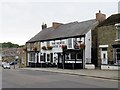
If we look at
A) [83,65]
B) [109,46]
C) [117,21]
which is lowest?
[83,65]

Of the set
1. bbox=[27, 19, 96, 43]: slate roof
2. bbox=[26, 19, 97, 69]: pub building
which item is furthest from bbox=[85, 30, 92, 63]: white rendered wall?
bbox=[27, 19, 96, 43]: slate roof

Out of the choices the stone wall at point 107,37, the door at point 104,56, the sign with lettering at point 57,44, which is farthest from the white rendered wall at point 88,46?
the sign with lettering at point 57,44

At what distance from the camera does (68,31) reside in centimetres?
4475

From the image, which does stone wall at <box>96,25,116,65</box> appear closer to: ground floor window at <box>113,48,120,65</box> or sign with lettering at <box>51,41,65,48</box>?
ground floor window at <box>113,48,120,65</box>

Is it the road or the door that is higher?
the door

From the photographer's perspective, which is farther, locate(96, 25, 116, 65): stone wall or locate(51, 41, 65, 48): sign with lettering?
locate(51, 41, 65, 48): sign with lettering

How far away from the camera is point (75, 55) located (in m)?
38.4

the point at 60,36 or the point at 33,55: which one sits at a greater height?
the point at 60,36

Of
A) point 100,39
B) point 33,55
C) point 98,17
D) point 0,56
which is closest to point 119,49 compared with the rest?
point 100,39

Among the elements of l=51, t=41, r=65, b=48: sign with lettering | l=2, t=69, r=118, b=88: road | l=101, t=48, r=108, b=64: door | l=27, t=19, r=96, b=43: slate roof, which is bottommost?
l=2, t=69, r=118, b=88: road

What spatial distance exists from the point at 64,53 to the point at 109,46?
7637mm

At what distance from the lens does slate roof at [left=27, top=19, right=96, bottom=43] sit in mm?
41281

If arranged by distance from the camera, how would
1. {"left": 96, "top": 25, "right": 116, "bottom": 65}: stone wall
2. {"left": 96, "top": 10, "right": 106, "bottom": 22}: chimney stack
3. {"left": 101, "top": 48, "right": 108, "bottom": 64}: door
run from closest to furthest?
{"left": 96, "top": 25, "right": 116, "bottom": 65}: stone wall < {"left": 101, "top": 48, "right": 108, "bottom": 64}: door < {"left": 96, "top": 10, "right": 106, "bottom": 22}: chimney stack

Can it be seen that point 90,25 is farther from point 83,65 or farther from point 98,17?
point 83,65
